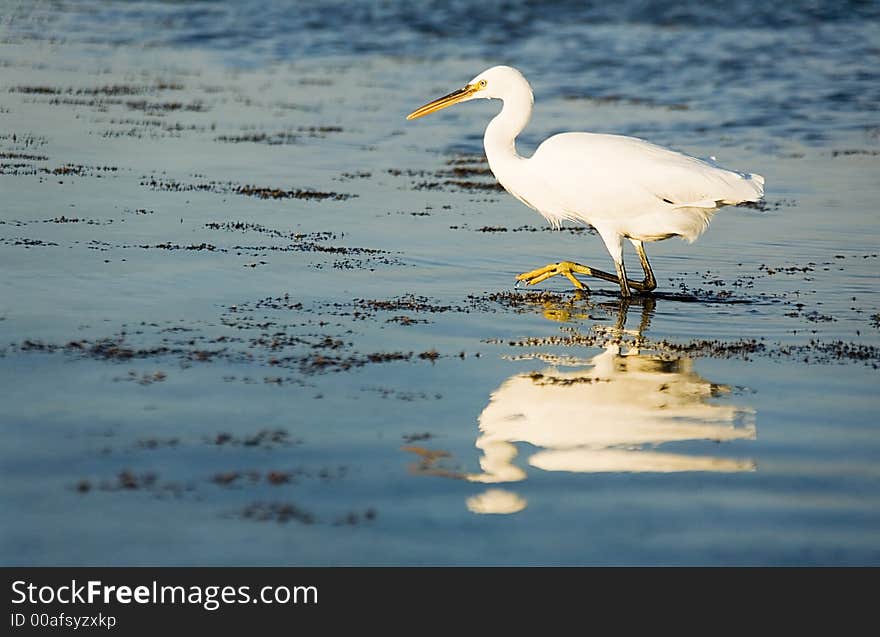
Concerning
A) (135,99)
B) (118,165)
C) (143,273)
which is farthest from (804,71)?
(143,273)

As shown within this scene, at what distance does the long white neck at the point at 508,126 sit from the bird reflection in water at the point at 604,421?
2.98 m

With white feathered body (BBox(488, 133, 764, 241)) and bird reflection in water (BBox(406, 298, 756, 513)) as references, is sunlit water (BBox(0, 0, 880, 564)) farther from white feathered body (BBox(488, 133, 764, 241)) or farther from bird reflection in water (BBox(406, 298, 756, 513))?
white feathered body (BBox(488, 133, 764, 241))

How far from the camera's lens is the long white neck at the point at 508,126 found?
12117 millimetres

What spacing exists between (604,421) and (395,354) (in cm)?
174

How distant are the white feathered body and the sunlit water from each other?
65 centimetres

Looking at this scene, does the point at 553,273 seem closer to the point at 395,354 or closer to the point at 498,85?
the point at 498,85

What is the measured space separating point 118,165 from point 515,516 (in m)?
11.0

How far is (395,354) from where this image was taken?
359 inches

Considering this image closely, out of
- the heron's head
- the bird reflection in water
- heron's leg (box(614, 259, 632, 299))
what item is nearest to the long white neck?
the heron's head
